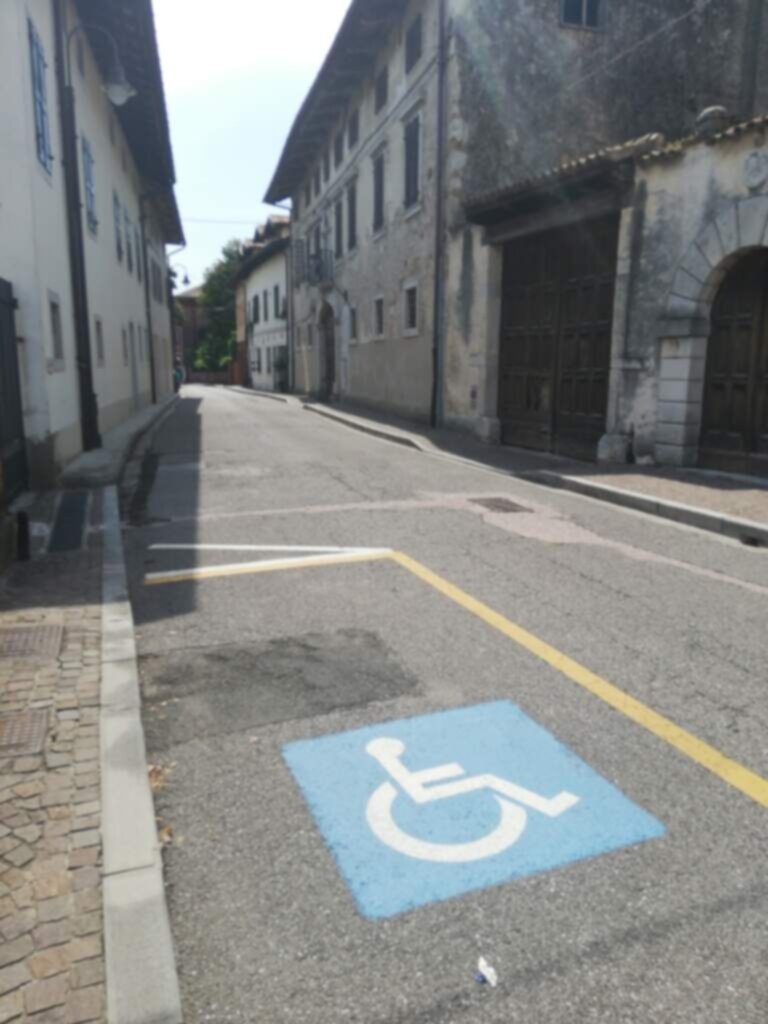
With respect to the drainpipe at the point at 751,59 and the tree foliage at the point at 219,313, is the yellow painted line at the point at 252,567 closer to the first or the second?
the drainpipe at the point at 751,59

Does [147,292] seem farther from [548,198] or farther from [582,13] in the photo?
[548,198]

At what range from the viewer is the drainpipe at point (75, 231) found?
469 inches

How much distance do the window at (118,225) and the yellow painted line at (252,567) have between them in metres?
15.0

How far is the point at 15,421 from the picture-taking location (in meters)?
8.84

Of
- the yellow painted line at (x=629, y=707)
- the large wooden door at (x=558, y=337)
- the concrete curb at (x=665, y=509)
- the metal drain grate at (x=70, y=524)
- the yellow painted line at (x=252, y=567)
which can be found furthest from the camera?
the large wooden door at (x=558, y=337)

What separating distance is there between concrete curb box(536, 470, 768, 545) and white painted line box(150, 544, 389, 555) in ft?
11.7

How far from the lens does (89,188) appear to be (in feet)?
48.4

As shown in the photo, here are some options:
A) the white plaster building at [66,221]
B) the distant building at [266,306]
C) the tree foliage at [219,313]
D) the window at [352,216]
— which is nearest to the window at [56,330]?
the white plaster building at [66,221]

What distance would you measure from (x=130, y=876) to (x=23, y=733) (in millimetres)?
1215

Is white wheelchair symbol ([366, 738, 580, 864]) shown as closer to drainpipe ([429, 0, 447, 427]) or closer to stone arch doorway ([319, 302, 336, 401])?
drainpipe ([429, 0, 447, 427])

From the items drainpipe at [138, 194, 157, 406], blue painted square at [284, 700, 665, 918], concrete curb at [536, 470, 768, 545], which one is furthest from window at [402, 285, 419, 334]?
blue painted square at [284, 700, 665, 918]

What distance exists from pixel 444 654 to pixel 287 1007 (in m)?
2.49

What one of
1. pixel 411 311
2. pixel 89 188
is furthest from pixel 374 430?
pixel 89 188

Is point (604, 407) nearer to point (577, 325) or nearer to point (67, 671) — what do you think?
point (577, 325)
